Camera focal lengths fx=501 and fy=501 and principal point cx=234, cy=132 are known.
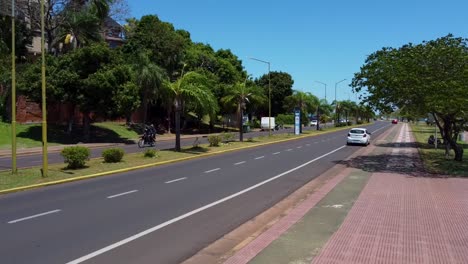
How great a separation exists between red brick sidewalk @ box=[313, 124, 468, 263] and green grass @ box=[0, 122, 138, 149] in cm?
2852

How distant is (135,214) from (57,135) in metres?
32.6

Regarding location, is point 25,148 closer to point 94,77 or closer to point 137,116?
point 94,77

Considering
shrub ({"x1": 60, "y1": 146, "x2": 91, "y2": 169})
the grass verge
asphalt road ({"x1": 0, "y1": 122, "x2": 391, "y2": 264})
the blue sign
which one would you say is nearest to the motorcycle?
the grass verge

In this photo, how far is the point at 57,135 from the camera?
4109cm

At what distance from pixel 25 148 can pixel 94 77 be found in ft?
26.3

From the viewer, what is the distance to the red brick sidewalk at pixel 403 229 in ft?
23.7

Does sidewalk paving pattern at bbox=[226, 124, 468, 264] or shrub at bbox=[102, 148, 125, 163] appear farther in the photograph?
shrub at bbox=[102, 148, 125, 163]

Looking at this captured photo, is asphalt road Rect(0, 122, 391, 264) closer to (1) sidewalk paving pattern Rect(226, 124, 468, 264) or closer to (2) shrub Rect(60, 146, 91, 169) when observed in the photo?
(1) sidewalk paving pattern Rect(226, 124, 468, 264)

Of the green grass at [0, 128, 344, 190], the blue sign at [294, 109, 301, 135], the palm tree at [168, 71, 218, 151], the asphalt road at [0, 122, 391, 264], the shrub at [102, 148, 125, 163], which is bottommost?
the asphalt road at [0, 122, 391, 264]

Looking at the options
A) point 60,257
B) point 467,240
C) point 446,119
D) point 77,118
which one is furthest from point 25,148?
point 467,240

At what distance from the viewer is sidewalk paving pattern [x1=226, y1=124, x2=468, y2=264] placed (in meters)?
7.20

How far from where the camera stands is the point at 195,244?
8406mm

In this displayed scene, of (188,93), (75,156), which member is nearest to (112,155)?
(75,156)

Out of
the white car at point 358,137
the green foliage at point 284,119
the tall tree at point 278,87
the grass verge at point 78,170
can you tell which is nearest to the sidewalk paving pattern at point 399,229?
the grass verge at point 78,170
